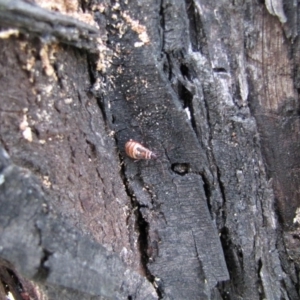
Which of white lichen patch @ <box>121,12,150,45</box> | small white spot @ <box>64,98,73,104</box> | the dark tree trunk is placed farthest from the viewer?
white lichen patch @ <box>121,12,150,45</box>

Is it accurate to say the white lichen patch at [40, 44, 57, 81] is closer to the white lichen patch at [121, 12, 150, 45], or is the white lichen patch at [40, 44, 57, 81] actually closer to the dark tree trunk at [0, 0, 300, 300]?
the dark tree trunk at [0, 0, 300, 300]

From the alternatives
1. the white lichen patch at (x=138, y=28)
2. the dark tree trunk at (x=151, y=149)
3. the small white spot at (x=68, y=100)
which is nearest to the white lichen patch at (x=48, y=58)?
the dark tree trunk at (x=151, y=149)

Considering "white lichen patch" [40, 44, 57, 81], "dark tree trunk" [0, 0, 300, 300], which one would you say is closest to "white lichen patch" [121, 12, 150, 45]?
"dark tree trunk" [0, 0, 300, 300]

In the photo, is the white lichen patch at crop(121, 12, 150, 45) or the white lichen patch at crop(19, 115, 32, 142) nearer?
the white lichen patch at crop(19, 115, 32, 142)

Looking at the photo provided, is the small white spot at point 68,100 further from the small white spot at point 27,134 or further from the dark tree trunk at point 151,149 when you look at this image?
the small white spot at point 27,134

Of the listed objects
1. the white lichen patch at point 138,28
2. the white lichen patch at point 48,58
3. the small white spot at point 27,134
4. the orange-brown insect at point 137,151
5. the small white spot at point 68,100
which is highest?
the white lichen patch at point 138,28

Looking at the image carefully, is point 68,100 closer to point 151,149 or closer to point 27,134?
point 27,134
